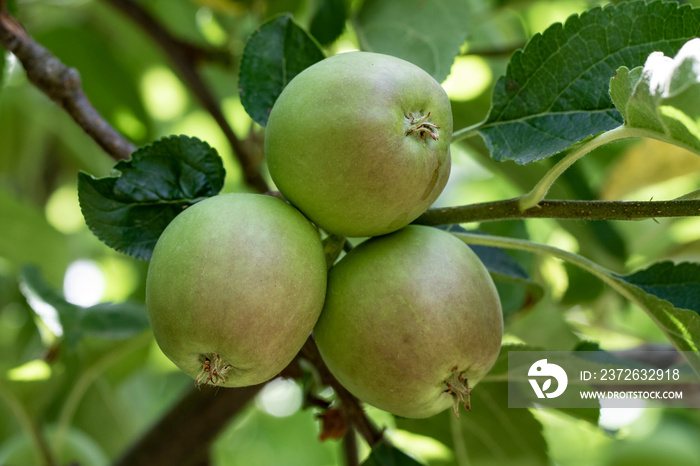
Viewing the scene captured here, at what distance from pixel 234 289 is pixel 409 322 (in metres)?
0.21

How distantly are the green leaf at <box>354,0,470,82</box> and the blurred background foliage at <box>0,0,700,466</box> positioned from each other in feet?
0.16

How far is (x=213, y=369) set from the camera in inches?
30.7

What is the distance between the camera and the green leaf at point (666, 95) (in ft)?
2.30

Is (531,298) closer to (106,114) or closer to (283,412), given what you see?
(106,114)

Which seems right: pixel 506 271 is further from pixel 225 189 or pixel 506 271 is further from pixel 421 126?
pixel 225 189

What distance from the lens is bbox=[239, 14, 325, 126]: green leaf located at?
1.03m

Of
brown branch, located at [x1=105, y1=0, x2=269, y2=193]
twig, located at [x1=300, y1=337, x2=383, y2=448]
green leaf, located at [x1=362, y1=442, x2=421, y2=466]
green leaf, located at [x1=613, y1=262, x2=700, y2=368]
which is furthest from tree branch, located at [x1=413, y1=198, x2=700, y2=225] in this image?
brown branch, located at [x1=105, y1=0, x2=269, y2=193]

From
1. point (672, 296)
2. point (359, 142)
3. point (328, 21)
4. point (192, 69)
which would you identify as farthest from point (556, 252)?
point (192, 69)

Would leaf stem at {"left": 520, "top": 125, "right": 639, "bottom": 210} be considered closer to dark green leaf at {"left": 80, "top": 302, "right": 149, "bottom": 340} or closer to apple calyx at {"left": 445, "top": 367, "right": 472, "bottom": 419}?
apple calyx at {"left": 445, "top": 367, "right": 472, "bottom": 419}

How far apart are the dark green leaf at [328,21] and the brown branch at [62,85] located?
19.9 inches

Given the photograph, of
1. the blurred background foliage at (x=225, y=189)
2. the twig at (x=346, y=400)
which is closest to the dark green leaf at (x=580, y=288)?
→ the blurred background foliage at (x=225, y=189)

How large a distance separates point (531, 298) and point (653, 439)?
3.71ft

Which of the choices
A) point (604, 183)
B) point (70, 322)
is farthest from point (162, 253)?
point (604, 183)

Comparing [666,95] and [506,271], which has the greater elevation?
[666,95]
